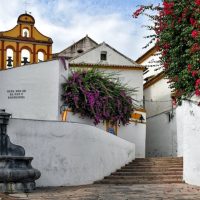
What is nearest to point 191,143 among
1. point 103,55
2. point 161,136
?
point 161,136

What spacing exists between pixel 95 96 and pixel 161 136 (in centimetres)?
760

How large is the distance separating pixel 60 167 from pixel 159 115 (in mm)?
16300

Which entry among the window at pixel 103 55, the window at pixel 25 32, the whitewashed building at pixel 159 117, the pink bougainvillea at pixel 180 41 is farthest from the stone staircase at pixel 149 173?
the window at pixel 25 32

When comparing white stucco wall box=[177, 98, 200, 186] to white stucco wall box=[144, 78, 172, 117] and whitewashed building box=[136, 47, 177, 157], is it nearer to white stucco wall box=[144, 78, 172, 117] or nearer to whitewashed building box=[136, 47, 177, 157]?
whitewashed building box=[136, 47, 177, 157]

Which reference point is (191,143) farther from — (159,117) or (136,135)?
(159,117)

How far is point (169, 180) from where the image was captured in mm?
15484

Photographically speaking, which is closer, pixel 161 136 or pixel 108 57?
pixel 161 136

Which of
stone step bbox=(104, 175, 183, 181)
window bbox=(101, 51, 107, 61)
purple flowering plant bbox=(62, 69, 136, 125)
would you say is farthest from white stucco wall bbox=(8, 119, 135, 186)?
window bbox=(101, 51, 107, 61)

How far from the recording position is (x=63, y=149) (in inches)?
576

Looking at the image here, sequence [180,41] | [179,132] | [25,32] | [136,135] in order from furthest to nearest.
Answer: [25,32] → [136,135] → [179,132] → [180,41]

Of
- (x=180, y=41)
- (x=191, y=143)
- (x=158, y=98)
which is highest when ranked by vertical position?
(x=180, y=41)

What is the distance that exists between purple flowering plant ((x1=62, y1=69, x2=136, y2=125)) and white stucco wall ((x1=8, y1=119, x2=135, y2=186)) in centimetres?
563

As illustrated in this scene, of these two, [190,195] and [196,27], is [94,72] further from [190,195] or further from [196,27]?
[190,195]

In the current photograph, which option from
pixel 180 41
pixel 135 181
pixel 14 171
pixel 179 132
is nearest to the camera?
pixel 14 171
